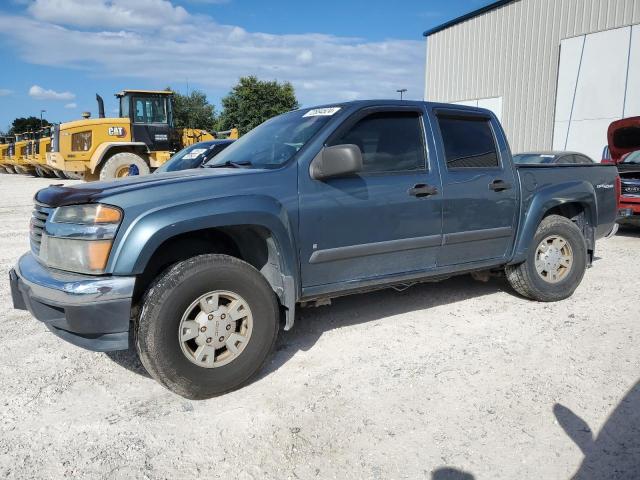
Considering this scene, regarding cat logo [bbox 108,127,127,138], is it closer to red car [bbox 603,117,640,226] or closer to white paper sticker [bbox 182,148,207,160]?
white paper sticker [bbox 182,148,207,160]

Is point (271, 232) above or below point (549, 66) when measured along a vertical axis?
below

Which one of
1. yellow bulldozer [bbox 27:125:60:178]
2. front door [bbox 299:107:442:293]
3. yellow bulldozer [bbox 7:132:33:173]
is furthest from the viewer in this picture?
yellow bulldozer [bbox 7:132:33:173]

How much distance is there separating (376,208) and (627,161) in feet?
26.1

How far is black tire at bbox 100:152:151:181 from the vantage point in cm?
1641

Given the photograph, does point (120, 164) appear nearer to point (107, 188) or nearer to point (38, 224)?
point (38, 224)

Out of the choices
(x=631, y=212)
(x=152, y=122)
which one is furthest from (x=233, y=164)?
(x=152, y=122)

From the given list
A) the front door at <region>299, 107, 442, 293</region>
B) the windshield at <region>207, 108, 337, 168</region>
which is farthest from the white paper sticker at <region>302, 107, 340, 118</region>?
the front door at <region>299, 107, 442, 293</region>

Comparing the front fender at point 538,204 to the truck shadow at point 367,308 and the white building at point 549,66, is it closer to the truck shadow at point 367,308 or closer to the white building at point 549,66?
the truck shadow at point 367,308

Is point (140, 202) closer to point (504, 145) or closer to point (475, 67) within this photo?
point (504, 145)

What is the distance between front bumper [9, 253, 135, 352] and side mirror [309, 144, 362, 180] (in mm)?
1378

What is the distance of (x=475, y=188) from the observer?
415cm

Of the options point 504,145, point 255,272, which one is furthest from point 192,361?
point 504,145

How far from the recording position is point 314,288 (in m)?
3.47

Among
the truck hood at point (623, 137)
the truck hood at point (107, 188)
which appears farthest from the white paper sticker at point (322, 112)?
the truck hood at point (623, 137)
